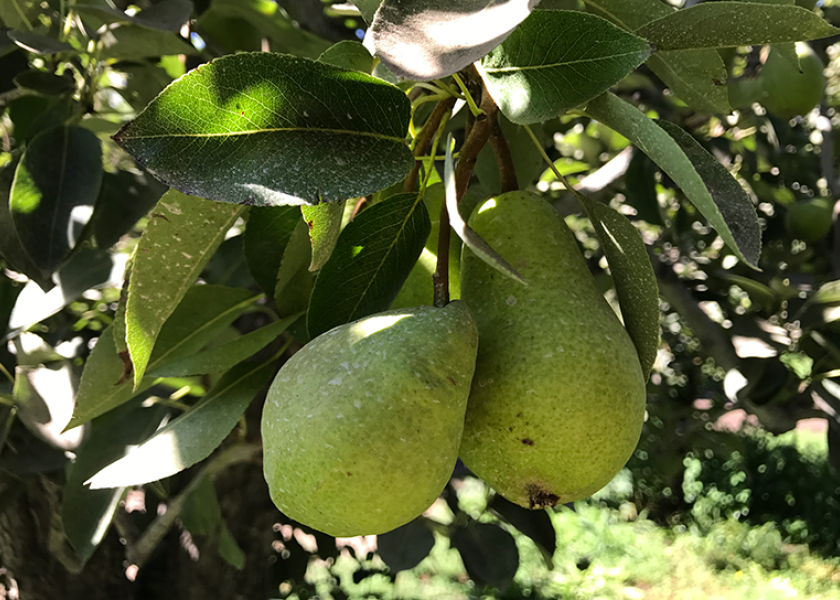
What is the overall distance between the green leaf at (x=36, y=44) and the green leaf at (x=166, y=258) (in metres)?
0.36

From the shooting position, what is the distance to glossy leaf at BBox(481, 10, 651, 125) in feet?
1.22

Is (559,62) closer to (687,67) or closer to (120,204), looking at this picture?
(687,67)

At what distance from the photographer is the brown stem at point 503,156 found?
504 millimetres

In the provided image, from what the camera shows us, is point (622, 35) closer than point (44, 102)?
Yes

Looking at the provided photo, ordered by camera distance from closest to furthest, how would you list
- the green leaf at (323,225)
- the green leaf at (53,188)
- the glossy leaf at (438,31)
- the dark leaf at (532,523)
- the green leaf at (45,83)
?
the glossy leaf at (438,31) → the green leaf at (323,225) → the green leaf at (53,188) → the green leaf at (45,83) → the dark leaf at (532,523)

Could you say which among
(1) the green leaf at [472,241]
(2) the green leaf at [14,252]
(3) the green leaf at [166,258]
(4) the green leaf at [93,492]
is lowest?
(4) the green leaf at [93,492]

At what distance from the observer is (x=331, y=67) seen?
1.33ft

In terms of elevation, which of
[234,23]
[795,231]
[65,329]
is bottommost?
[795,231]

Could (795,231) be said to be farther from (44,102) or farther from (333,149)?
(44,102)

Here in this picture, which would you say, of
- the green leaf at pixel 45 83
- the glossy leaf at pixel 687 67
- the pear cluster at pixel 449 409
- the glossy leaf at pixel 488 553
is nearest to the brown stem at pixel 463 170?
the pear cluster at pixel 449 409

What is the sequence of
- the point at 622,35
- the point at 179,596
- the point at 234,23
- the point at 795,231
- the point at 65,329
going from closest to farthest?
the point at 622,35 < the point at 234,23 < the point at 65,329 < the point at 795,231 < the point at 179,596

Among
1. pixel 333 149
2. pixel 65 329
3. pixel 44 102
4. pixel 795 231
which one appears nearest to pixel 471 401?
pixel 333 149

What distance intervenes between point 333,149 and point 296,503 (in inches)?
8.4

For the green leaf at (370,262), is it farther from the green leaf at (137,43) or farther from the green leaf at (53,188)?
the green leaf at (137,43)
